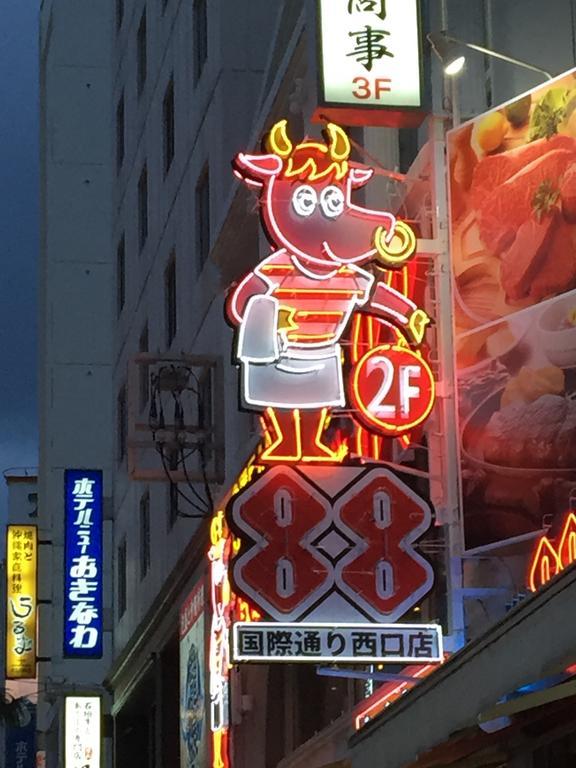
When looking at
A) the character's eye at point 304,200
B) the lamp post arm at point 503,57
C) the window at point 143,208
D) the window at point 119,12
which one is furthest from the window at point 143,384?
the lamp post arm at point 503,57

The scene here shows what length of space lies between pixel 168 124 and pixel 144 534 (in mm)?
8441

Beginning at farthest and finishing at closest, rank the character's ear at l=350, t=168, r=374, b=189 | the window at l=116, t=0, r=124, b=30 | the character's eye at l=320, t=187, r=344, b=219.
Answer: the window at l=116, t=0, r=124, b=30 < the character's ear at l=350, t=168, r=374, b=189 < the character's eye at l=320, t=187, r=344, b=219

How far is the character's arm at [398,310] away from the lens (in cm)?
1633

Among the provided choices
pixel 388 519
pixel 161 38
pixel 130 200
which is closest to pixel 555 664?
pixel 388 519

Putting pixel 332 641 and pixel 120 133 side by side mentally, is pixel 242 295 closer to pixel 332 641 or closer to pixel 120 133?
pixel 332 641

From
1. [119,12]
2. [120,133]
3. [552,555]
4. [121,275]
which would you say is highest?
[119,12]

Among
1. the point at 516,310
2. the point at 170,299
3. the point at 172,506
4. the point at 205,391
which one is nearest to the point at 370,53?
the point at 516,310

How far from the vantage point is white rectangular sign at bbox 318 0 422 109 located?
17.5 meters

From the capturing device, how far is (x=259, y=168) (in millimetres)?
17062

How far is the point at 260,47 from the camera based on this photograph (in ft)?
95.3

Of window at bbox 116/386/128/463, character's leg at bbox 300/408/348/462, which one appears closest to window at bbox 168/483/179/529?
window at bbox 116/386/128/463

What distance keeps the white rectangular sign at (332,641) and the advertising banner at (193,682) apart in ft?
34.4

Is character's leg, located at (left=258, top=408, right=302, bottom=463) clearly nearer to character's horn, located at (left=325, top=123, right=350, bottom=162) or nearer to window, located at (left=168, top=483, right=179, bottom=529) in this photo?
character's horn, located at (left=325, top=123, right=350, bottom=162)

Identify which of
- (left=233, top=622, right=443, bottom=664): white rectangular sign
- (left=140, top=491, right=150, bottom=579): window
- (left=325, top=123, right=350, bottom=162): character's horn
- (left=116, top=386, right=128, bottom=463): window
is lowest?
(left=233, top=622, right=443, bottom=664): white rectangular sign
